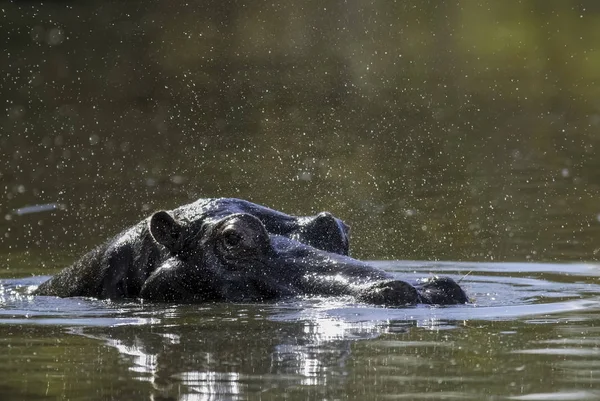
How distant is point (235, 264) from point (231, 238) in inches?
6.3

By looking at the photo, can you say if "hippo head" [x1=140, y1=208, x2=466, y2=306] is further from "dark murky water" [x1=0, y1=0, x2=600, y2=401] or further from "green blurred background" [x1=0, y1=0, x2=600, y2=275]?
"green blurred background" [x1=0, y1=0, x2=600, y2=275]

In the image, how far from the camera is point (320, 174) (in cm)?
1806

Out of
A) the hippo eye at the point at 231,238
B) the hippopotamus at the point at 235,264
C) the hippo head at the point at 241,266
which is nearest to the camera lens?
the hippopotamus at the point at 235,264

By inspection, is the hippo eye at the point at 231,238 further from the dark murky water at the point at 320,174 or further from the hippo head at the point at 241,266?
the dark murky water at the point at 320,174

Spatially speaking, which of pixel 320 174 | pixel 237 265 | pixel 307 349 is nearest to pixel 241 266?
pixel 237 265

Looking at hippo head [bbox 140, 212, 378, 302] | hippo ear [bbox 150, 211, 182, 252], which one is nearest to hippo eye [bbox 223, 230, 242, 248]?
hippo head [bbox 140, 212, 378, 302]

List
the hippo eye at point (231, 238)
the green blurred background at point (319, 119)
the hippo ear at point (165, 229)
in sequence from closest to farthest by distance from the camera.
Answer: the hippo eye at point (231, 238) < the hippo ear at point (165, 229) < the green blurred background at point (319, 119)

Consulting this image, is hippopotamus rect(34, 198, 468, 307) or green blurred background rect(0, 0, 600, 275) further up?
green blurred background rect(0, 0, 600, 275)

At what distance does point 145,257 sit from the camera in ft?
31.3

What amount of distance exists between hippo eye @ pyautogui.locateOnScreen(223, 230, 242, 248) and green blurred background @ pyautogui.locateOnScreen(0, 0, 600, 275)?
3.29m

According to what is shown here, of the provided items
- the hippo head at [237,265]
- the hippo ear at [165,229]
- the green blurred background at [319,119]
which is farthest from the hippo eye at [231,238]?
the green blurred background at [319,119]

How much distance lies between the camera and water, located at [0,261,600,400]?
20.8 ft

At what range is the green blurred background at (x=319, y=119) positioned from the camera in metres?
14.6

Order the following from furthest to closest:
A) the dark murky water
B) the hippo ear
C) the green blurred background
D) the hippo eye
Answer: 1. the green blurred background
2. the hippo ear
3. the hippo eye
4. the dark murky water
